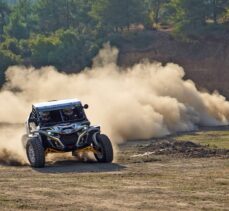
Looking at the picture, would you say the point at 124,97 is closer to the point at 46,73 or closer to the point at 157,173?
the point at 46,73

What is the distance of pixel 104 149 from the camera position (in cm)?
2655

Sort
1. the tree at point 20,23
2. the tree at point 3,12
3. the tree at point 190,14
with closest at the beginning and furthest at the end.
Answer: the tree at point 190,14, the tree at point 20,23, the tree at point 3,12

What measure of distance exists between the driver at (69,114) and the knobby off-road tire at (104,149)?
176cm

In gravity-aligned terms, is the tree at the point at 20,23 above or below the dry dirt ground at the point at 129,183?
below

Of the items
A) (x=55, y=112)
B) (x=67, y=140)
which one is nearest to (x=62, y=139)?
(x=67, y=140)

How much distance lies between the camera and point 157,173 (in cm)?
2344

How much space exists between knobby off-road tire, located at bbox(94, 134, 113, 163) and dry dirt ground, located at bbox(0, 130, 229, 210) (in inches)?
14.6

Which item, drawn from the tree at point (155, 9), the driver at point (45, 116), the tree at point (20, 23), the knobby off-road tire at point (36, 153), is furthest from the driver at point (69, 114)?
the tree at point (20, 23)

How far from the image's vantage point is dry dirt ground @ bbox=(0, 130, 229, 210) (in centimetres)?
1773

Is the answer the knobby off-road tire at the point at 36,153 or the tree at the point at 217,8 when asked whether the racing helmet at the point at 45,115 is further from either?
the tree at the point at 217,8

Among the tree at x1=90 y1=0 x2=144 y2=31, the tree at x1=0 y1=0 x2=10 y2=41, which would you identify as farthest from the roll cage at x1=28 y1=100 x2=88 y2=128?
the tree at x1=0 y1=0 x2=10 y2=41

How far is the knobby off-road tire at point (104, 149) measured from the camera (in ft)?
87.2

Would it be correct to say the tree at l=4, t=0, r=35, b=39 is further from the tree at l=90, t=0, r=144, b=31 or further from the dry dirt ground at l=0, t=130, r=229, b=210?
the dry dirt ground at l=0, t=130, r=229, b=210

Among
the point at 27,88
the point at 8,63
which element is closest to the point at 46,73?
the point at 27,88
